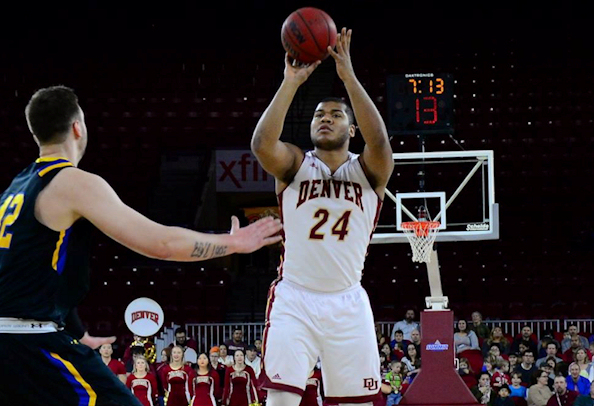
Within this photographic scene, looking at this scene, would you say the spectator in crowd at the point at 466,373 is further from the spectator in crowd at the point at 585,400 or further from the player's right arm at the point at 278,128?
the player's right arm at the point at 278,128

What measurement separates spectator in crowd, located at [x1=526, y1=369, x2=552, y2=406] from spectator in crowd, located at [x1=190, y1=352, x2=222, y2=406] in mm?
4453

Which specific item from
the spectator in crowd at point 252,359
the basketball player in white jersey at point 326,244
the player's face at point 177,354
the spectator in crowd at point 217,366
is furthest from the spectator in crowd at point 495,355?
the basketball player in white jersey at point 326,244

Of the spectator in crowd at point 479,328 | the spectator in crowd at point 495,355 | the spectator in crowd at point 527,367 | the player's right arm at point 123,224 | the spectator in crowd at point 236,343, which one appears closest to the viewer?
the player's right arm at point 123,224

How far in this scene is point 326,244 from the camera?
5.66 m

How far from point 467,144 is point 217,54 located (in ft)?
20.5

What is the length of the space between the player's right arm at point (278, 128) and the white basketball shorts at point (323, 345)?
0.74 m

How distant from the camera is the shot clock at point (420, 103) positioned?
1241cm

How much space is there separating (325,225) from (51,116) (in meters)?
2.11

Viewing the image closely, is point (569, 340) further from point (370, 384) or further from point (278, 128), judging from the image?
point (278, 128)

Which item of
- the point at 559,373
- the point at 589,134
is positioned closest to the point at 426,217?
the point at 559,373

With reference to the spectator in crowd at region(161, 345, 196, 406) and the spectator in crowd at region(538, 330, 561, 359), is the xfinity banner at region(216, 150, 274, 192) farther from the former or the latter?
the spectator in crowd at region(538, 330, 561, 359)

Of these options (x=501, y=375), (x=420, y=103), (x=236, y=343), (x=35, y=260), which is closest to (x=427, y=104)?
(x=420, y=103)

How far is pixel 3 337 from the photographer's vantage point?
3846 millimetres

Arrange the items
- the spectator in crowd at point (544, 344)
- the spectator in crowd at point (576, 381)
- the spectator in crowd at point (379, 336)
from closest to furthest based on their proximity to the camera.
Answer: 1. the spectator in crowd at point (576, 381)
2. the spectator in crowd at point (544, 344)
3. the spectator in crowd at point (379, 336)
